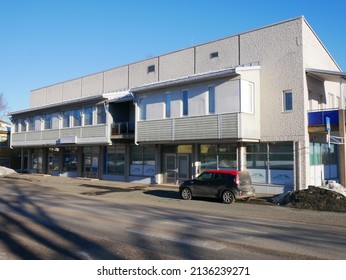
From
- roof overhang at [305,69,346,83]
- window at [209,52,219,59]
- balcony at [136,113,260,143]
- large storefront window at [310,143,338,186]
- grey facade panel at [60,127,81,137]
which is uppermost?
window at [209,52,219,59]

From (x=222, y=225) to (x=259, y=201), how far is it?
759 centimetres

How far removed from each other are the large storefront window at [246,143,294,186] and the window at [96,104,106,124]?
12.3 m

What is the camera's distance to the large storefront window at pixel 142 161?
26547mm

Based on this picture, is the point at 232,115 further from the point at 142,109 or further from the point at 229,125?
the point at 142,109

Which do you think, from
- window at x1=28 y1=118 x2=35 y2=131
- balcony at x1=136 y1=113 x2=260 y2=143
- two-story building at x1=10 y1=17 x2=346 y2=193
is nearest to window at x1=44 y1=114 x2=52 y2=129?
window at x1=28 y1=118 x2=35 y2=131

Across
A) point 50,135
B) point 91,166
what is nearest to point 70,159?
point 50,135

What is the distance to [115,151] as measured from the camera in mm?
29594

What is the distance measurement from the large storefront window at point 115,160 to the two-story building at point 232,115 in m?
0.08

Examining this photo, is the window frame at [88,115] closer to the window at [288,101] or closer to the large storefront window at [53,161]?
the large storefront window at [53,161]

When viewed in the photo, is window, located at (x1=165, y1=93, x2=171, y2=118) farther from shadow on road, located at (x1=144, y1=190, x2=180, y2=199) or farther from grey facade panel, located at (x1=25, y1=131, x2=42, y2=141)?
grey facade panel, located at (x1=25, y1=131, x2=42, y2=141)

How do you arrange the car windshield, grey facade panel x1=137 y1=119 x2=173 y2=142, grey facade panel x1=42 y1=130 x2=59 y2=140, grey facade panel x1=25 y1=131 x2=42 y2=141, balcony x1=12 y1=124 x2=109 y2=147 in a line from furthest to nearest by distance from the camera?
grey facade panel x1=25 y1=131 x2=42 y2=141 < grey facade panel x1=42 y1=130 x2=59 y2=140 < balcony x1=12 y1=124 x2=109 y2=147 < grey facade panel x1=137 y1=119 x2=173 y2=142 < the car windshield

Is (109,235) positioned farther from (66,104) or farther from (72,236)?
(66,104)

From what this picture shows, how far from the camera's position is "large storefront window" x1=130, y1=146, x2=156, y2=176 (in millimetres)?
26547

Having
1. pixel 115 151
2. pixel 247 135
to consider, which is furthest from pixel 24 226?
pixel 115 151
